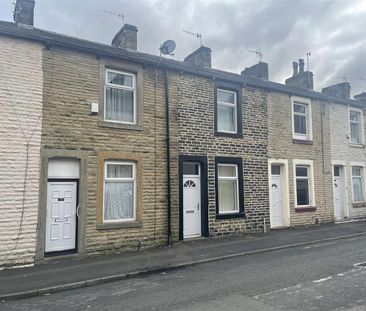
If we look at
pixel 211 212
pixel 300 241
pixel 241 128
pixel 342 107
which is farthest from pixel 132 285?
pixel 342 107

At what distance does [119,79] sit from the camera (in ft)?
37.4

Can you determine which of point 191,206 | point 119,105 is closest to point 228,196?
point 191,206

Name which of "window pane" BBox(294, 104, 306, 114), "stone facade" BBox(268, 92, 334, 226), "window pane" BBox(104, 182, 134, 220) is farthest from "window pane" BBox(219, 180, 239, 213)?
"window pane" BBox(294, 104, 306, 114)

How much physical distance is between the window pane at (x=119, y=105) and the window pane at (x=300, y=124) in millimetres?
8291

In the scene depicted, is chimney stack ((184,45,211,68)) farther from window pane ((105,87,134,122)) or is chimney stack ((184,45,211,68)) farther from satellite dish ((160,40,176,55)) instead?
window pane ((105,87,134,122))

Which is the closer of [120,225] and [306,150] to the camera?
[120,225]

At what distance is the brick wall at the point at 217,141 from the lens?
40.5ft

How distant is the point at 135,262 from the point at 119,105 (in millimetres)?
5032

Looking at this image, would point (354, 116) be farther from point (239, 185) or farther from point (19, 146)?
point (19, 146)

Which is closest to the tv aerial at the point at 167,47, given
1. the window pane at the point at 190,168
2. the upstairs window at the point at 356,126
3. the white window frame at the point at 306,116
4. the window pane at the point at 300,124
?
the window pane at the point at 190,168

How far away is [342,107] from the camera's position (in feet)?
59.1

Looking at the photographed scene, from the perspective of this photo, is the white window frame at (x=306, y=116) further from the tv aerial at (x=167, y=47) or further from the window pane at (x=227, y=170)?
the tv aerial at (x=167, y=47)

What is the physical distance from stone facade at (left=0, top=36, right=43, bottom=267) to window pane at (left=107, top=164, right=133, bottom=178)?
85.2 inches

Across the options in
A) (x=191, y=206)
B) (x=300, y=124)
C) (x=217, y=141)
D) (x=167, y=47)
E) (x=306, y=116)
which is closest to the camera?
(x=191, y=206)
